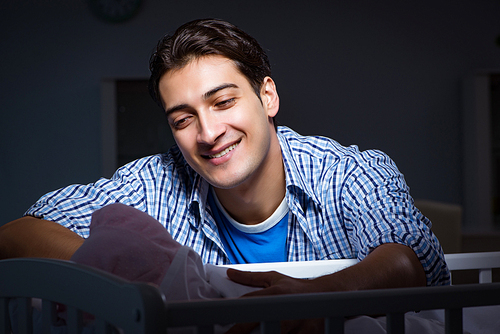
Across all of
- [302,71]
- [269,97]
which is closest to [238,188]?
[269,97]

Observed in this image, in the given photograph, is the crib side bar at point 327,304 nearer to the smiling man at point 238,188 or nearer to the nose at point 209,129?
the smiling man at point 238,188

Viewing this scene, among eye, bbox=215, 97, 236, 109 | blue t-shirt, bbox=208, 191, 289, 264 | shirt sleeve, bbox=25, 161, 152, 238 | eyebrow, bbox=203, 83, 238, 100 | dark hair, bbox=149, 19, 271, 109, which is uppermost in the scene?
dark hair, bbox=149, 19, 271, 109

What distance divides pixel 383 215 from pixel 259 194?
0.38m

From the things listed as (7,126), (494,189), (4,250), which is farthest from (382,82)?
(4,250)

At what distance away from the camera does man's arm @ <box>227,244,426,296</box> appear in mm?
708

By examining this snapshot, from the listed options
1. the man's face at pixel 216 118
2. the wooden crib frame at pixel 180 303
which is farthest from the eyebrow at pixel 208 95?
the wooden crib frame at pixel 180 303

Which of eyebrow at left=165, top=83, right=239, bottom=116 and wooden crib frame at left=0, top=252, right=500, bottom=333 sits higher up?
eyebrow at left=165, top=83, right=239, bottom=116

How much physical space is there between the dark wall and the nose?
91.9 inches

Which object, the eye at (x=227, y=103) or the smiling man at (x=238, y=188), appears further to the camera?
the eye at (x=227, y=103)

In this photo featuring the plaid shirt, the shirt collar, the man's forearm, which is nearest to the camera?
the man's forearm

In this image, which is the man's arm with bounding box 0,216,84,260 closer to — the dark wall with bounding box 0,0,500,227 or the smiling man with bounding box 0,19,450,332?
the smiling man with bounding box 0,19,450,332

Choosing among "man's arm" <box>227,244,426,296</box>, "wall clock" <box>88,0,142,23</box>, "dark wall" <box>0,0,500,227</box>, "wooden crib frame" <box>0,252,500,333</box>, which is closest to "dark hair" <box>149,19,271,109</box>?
"man's arm" <box>227,244,426,296</box>

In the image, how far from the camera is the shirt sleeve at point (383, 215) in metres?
0.91

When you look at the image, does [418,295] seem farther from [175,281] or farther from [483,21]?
[483,21]
